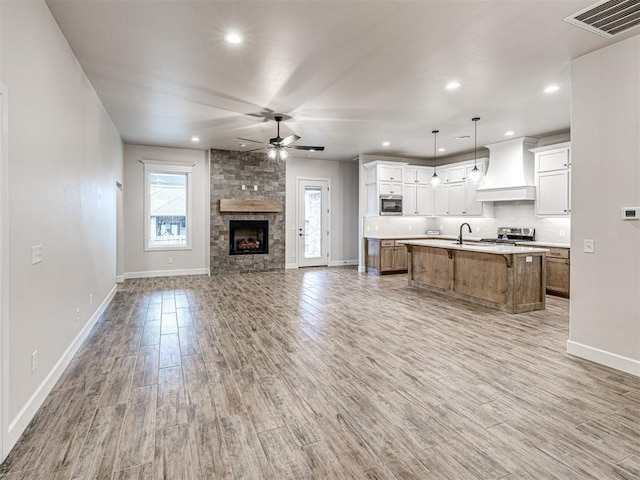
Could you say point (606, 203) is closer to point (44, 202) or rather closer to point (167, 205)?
point (44, 202)

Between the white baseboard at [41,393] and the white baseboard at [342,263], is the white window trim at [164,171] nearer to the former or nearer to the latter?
the white baseboard at [342,263]

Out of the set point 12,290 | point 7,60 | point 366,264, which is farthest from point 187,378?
point 366,264

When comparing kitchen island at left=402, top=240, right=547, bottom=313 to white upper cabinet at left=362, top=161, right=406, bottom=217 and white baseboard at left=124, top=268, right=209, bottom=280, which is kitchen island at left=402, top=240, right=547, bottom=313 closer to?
white upper cabinet at left=362, top=161, right=406, bottom=217

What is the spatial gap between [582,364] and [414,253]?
372 cm

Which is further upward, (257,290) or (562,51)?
(562,51)

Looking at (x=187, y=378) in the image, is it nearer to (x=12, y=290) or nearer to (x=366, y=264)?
(x=12, y=290)

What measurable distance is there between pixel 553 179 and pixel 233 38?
5.83 metres

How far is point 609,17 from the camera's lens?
9.03 ft

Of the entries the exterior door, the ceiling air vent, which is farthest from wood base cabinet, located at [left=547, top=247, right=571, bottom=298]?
the exterior door

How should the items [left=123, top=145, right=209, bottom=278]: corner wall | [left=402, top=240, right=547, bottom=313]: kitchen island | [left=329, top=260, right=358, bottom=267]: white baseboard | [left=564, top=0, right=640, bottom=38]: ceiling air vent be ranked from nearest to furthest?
[left=564, top=0, right=640, bottom=38]: ceiling air vent → [left=402, top=240, right=547, bottom=313]: kitchen island → [left=123, top=145, right=209, bottom=278]: corner wall → [left=329, top=260, right=358, bottom=267]: white baseboard

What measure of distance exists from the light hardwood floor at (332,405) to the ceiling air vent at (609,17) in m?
2.89

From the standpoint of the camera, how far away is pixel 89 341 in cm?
380

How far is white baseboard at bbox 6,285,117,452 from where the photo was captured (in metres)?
2.06

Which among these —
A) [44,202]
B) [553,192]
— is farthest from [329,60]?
[553,192]
